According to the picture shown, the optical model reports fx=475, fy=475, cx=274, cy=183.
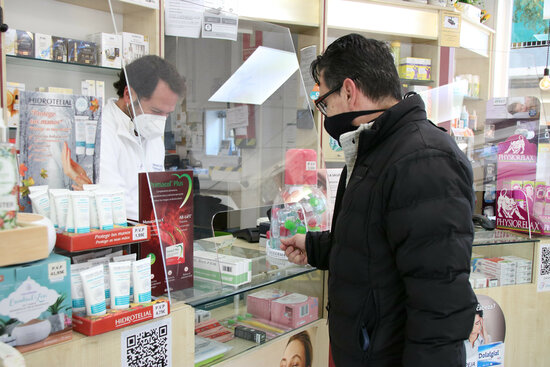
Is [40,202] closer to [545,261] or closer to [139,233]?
[139,233]

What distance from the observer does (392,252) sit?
135 cm

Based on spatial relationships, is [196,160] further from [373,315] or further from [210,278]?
[373,315]

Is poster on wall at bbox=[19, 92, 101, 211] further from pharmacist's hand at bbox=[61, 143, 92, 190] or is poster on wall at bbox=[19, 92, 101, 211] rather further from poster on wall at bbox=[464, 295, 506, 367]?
poster on wall at bbox=[464, 295, 506, 367]

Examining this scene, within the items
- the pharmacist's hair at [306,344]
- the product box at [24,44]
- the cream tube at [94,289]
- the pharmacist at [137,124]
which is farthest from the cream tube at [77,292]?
the product box at [24,44]

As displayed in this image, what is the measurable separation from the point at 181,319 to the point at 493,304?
2.24 meters

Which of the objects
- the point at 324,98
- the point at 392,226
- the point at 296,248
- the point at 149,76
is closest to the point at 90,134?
the point at 149,76

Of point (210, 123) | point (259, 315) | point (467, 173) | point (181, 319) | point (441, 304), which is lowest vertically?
point (259, 315)

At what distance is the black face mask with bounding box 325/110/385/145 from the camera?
1532 mm

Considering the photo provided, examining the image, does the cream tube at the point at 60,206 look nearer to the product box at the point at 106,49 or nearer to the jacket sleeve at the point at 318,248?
the jacket sleeve at the point at 318,248

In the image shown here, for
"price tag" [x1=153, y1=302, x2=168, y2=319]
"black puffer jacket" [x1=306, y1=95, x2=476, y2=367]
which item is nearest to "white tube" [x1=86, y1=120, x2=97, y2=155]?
"price tag" [x1=153, y1=302, x2=168, y2=319]

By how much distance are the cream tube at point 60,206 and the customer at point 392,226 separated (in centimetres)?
80

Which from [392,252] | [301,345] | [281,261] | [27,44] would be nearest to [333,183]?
[281,261]

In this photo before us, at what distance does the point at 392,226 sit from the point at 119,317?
787mm

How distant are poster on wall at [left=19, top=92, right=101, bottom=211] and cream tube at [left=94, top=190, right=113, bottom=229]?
0.90 feet
